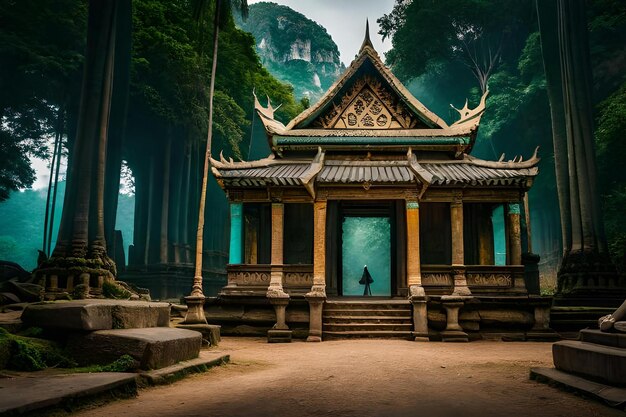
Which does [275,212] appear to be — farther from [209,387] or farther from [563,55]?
[563,55]

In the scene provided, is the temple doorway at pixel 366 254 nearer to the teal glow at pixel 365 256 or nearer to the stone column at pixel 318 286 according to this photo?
the teal glow at pixel 365 256

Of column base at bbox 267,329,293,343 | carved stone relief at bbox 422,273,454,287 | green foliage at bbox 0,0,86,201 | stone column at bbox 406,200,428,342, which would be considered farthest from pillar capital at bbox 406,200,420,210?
green foliage at bbox 0,0,86,201

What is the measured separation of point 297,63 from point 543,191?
59.6 metres

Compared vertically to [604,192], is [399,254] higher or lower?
lower

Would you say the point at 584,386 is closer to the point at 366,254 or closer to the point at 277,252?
the point at 277,252

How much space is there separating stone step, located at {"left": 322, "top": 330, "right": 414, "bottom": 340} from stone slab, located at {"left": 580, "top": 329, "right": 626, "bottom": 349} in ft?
19.6

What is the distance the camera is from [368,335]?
11000 millimetres

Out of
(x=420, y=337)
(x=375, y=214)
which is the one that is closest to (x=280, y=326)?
(x=420, y=337)

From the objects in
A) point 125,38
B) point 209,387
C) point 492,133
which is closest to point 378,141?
point 209,387

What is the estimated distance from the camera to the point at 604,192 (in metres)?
24.8

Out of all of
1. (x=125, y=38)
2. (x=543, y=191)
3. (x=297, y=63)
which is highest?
(x=297, y=63)

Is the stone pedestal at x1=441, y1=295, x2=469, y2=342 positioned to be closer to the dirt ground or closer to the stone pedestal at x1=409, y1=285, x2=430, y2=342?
the stone pedestal at x1=409, y1=285, x2=430, y2=342

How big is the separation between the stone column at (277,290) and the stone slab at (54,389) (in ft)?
22.0

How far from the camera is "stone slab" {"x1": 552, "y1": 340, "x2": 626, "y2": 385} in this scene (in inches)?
164
